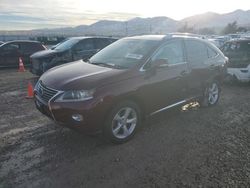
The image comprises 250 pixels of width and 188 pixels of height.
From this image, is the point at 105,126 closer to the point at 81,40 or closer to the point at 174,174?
the point at 174,174

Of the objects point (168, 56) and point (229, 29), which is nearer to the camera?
point (168, 56)

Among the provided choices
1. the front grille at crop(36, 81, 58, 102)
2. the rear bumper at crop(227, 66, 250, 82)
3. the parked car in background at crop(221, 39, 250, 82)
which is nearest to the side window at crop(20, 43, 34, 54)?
the parked car in background at crop(221, 39, 250, 82)

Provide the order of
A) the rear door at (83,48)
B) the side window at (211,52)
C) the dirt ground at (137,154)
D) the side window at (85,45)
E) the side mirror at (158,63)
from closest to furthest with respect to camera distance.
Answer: the dirt ground at (137,154)
the side mirror at (158,63)
the side window at (211,52)
the rear door at (83,48)
the side window at (85,45)

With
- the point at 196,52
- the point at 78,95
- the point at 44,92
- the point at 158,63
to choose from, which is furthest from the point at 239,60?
the point at 44,92

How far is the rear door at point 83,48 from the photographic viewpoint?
10.8m

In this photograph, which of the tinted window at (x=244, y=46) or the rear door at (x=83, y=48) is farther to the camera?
the rear door at (x=83, y=48)

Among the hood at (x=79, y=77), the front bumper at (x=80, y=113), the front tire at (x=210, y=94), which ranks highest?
the hood at (x=79, y=77)

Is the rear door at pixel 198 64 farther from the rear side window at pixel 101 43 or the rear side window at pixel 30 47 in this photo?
the rear side window at pixel 30 47

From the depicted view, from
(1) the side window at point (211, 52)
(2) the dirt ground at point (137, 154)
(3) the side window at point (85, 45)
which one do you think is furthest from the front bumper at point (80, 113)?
(3) the side window at point (85, 45)

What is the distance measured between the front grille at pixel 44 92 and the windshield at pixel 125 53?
118 cm

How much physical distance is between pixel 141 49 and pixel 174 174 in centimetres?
241

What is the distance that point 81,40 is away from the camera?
1122 centimetres

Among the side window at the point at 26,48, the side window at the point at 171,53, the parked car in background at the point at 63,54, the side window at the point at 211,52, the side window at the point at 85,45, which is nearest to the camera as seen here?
the side window at the point at 171,53

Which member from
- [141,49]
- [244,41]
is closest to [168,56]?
[141,49]
